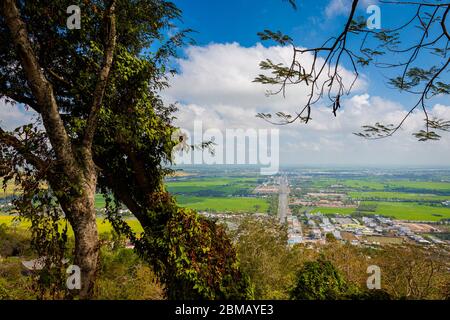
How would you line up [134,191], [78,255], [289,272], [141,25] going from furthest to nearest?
[289,272] < [134,191] < [141,25] < [78,255]

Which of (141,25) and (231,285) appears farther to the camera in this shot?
(141,25)

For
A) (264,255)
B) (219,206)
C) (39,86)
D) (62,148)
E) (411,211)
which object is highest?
(39,86)

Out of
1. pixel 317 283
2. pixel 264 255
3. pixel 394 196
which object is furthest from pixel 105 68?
pixel 394 196

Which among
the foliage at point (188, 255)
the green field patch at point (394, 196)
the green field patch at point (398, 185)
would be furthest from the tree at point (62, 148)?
the green field patch at point (398, 185)

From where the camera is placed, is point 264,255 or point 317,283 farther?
point 264,255

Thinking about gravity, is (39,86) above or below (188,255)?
above

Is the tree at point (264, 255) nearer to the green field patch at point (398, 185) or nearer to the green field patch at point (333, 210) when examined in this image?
the green field patch at point (333, 210)

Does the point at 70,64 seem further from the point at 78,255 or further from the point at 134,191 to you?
the point at 78,255

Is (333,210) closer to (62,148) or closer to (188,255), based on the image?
(188,255)

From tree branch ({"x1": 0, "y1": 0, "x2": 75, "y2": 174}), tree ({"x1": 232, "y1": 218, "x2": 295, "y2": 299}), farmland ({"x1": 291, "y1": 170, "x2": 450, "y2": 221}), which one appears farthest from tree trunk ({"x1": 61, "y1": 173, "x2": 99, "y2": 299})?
farmland ({"x1": 291, "y1": 170, "x2": 450, "y2": 221})

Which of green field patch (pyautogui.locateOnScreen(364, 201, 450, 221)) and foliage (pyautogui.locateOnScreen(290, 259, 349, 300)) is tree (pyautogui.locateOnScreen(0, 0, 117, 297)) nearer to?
foliage (pyautogui.locateOnScreen(290, 259, 349, 300))
